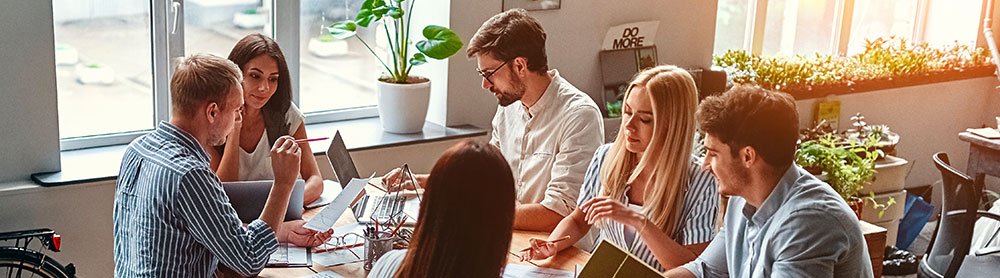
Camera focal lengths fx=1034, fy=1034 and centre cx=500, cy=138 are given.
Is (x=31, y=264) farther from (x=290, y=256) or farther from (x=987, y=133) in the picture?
(x=987, y=133)

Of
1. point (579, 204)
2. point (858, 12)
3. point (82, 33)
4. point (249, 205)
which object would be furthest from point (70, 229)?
point (858, 12)

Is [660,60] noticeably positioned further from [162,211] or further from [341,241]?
[162,211]

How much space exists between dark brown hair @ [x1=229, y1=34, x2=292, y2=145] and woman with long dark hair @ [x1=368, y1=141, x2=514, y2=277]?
162 centimetres

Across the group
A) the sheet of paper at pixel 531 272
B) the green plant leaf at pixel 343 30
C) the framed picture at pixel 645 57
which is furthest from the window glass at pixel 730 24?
the sheet of paper at pixel 531 272

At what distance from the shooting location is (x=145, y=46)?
3.95m

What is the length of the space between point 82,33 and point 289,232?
1470 millimetres

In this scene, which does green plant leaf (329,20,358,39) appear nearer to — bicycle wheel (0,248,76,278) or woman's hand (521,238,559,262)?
bicycle wheel (0,248,76,278)

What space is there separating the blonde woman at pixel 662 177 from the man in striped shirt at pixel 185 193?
0.84 m

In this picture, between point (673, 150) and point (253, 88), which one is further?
point (253, 88)

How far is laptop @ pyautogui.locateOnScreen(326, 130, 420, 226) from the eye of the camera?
116 inches

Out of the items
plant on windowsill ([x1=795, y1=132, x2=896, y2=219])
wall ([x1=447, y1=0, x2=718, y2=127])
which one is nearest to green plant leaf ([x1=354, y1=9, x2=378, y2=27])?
wall ([x1=447, y1=0, x2=718, y2=127])

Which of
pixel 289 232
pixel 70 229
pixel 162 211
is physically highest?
pixel 162 211

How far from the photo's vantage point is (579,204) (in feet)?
9.70

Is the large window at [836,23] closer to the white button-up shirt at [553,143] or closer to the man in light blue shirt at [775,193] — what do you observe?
the white button-up shirt at [553,143]
